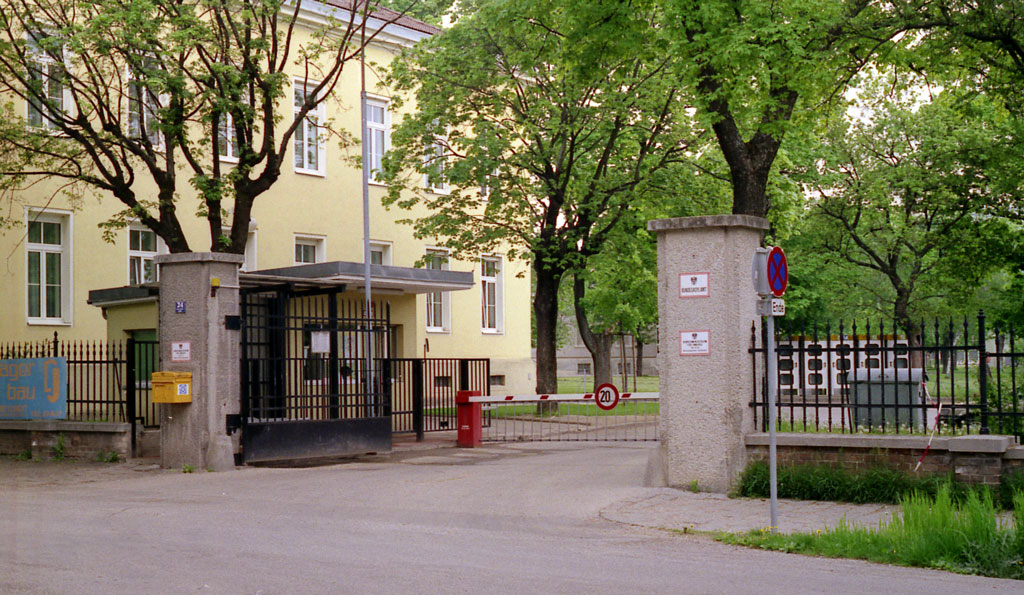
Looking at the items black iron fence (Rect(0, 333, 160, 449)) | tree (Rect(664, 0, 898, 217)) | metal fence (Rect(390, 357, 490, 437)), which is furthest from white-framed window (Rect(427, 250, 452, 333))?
tree (Rect(664, 0, 898, 217))

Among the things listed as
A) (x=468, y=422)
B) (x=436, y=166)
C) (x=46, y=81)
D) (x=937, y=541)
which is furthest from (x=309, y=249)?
(x=937, y=541)

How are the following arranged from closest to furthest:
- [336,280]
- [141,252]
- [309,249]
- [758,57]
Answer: [758,57]
[336,280]
[141,252]
[309,249]

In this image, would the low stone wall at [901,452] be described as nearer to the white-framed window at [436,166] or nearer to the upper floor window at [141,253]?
the white-framed window at [436,166]

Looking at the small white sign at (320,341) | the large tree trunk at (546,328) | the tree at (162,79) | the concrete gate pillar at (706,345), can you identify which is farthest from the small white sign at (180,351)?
the large tree trunk at (546,328)

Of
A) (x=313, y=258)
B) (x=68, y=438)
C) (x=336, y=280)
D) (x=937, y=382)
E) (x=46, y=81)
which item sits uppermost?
(x=46, y=81)

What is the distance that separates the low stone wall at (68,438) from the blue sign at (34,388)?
0.66 feet

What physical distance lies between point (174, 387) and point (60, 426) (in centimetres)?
367

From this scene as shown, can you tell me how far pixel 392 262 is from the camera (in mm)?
34156

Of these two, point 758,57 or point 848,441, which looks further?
point 758,57

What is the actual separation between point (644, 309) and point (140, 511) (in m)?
38.5

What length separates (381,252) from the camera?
113ft

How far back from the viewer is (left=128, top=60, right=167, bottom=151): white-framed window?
19.9 metres

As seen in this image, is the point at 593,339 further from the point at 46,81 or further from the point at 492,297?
the point at 46,81

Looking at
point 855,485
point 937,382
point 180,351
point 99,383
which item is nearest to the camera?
point 937,382
